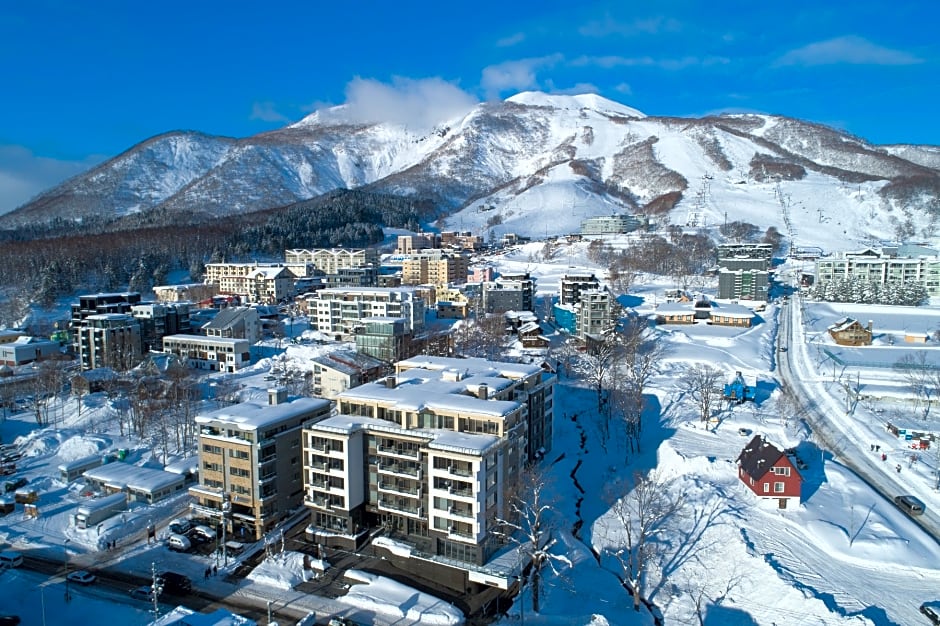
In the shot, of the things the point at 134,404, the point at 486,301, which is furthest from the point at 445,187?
the point at 134,404

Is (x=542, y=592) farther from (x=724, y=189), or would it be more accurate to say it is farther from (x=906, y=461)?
(x=724, y=189)

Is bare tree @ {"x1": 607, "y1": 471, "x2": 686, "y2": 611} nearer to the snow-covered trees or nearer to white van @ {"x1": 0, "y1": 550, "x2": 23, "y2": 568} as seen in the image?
white van @ {"x1": 0, "y1": 550, "x2": 23, "y2": 568}

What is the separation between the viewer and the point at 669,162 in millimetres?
135625

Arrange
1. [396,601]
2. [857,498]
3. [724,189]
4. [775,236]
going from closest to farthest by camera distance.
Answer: [396,601] < [857,498] < [775,236] < [724,189]

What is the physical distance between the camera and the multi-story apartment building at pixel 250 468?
55.4 ft

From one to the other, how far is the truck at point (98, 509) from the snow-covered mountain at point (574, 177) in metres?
86.1

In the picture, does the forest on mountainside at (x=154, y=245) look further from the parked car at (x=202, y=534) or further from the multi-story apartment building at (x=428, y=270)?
the parked car at (x=202, y=534)

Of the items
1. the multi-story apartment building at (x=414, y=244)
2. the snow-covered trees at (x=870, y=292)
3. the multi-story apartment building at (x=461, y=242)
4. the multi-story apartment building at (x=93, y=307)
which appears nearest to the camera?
the multi-story apartment building at (x=93, y=307)

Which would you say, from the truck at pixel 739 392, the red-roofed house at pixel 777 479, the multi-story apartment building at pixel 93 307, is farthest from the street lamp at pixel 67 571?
the multi-story apartment building at pixel 93 307

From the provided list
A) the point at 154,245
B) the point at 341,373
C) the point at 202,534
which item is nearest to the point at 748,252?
the point at 341,373

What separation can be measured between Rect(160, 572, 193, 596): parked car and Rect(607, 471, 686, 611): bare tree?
10.3 meters

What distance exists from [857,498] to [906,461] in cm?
476

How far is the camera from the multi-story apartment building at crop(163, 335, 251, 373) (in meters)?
35.9

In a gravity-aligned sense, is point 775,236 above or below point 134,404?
above
